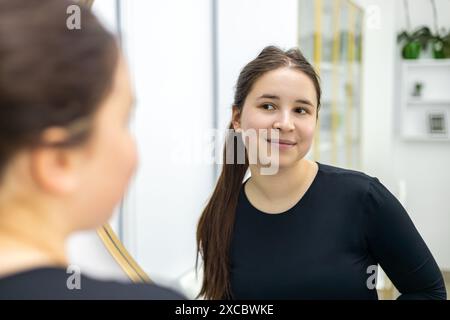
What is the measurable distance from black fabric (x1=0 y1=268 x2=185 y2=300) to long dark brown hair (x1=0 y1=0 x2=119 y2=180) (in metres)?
0.05

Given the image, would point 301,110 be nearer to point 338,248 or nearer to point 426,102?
point 338,248

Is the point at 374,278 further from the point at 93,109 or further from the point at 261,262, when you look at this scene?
the point at 93,109

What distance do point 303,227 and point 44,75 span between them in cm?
40

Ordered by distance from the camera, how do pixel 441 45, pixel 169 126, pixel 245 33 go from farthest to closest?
pixel 169 126
pixel 245 33
pixel 441 45

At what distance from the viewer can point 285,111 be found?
0.53 m

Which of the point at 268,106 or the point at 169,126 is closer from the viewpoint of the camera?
the point at 268,106

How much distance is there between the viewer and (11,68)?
0.20 metres

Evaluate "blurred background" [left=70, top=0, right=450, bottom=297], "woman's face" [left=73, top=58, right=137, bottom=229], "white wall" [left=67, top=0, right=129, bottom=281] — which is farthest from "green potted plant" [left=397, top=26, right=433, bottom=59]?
"woman's face" [left=73, top=58, right=137, bottom=229]

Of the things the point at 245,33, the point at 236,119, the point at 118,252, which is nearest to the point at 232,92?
the point at 245,33

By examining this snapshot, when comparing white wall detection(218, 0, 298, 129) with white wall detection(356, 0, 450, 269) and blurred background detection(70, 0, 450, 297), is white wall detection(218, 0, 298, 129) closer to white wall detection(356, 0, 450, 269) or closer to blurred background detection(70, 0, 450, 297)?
blurred background detection(70, 0, 450, 297)

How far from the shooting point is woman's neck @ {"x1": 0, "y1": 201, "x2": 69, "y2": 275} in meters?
0.21

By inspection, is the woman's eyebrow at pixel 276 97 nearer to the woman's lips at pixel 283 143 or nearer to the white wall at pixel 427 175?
the woman's lips at pixel 283 143

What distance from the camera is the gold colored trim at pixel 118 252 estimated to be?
675 mm
